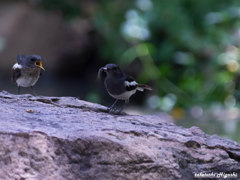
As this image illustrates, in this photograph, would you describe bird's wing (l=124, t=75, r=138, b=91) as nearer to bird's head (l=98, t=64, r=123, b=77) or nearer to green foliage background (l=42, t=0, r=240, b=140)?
bird's head (l=98, t=64, r=123, b=77)

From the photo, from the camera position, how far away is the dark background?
9164 millimetres

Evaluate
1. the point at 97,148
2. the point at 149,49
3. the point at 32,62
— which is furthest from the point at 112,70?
the point at 149,49

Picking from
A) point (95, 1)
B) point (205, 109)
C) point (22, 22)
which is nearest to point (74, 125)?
point (205, 109)

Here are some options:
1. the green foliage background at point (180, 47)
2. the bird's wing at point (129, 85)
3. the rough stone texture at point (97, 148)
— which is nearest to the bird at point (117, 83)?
the bird's wing at point (129, 85)

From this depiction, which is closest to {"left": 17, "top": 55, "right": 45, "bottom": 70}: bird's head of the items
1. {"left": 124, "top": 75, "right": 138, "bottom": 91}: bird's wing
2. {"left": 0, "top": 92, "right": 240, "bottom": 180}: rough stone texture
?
{"left": 124, "top": 75, "right": 138, "bottom": 91}: bird's wing

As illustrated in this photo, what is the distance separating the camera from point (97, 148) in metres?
3.64

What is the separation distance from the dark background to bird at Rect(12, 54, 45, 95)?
0.95 metres

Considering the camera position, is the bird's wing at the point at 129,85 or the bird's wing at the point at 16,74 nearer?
the bird's wing at the point at 129,85

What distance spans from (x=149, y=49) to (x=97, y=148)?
237 inches

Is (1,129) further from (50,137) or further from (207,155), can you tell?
(207,155)

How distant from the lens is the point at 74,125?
12.7ft

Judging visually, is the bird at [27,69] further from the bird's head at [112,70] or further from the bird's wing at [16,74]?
the bird's head at [112,70]

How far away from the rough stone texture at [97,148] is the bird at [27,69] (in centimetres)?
162

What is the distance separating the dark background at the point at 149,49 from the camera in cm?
916
